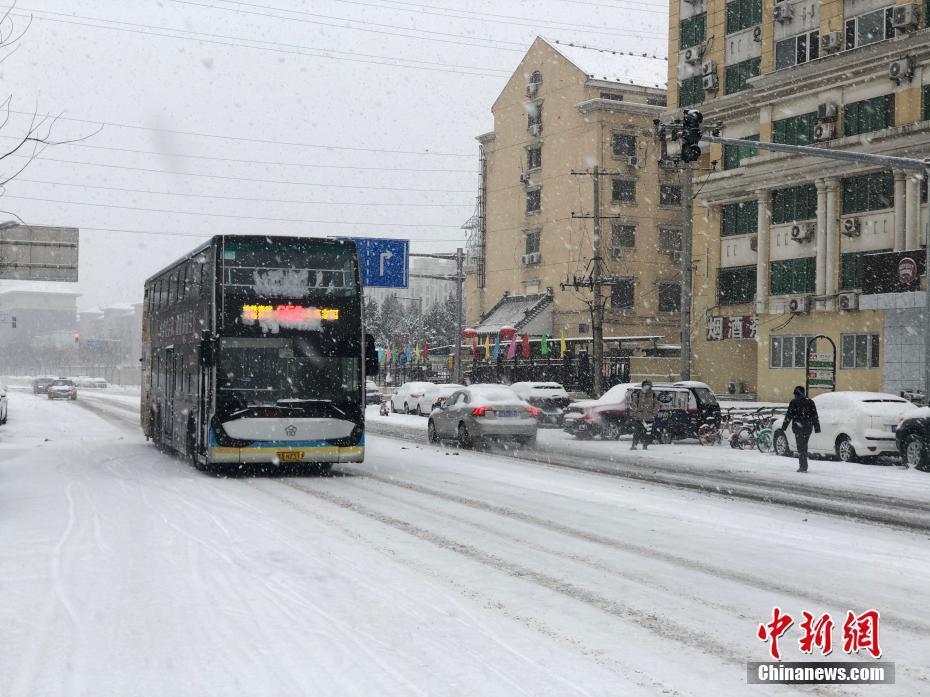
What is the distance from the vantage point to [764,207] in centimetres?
4284

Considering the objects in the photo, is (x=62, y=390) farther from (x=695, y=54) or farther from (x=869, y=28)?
(x=869, y=28)

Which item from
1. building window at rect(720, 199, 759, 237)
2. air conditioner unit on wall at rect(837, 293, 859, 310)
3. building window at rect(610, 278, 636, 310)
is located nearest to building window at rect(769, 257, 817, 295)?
building window at rect(720, 199, 759, 237)

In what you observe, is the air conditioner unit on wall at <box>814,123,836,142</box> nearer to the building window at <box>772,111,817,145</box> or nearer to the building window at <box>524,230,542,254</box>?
the building window at <box>772,111,817,145</box>

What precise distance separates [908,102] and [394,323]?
87853mm

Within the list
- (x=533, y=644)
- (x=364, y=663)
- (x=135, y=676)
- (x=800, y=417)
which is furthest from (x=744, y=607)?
(x=800, y=417)

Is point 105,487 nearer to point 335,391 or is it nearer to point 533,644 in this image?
point 335,391

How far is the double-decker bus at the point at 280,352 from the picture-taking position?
58.3 ft

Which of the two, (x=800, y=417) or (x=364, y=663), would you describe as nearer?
(x=364, y=663)

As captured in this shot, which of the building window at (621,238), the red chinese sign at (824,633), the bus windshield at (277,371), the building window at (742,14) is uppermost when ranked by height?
the building window at (742,14)

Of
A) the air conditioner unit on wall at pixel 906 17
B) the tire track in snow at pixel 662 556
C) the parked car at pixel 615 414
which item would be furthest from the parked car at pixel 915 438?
the air conditioner unit on wall at pixel 906 17

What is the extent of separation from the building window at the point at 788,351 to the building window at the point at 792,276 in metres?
1.85

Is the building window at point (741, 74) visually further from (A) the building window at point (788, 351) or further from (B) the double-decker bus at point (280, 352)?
(B) the double-decker bus at point (280, 352)

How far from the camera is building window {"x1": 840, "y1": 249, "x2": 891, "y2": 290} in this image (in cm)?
3859

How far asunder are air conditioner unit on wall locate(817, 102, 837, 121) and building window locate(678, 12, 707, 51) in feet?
31.8
